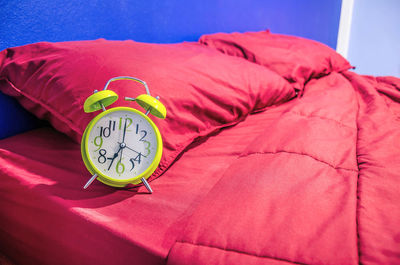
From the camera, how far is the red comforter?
46cm

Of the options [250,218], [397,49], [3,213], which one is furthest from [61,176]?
[397,49]

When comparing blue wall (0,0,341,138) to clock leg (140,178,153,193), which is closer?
clock leg (140,178,153,193)

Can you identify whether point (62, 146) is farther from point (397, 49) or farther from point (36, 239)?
point (397, 49)

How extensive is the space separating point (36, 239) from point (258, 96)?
0.80 meters

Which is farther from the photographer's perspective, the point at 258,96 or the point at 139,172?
the point at 258,96

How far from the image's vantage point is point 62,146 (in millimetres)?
→ 852

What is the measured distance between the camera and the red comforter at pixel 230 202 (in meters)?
0.46

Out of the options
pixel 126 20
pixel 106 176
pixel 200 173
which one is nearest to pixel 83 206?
pixel 106 176

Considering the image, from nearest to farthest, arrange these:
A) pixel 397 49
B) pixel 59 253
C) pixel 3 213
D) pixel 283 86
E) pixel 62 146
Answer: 1. pixel 59 253
2. pixel 3 213
3. pixel 62 146
4. pixel 283 86
5. pixel 397 49

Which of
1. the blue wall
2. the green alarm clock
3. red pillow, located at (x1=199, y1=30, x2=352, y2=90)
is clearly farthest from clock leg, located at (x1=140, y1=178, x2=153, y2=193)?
red pillow, located at (x1=199, y1=30, x2=352, y2=90)

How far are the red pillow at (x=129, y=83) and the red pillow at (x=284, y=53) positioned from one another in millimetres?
436

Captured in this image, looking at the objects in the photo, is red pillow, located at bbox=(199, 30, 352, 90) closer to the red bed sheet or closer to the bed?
the bed

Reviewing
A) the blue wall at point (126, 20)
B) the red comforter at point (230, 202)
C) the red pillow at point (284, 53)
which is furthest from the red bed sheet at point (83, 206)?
the red pillow at point (284, 53)

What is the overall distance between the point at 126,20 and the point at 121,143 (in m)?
0.82
